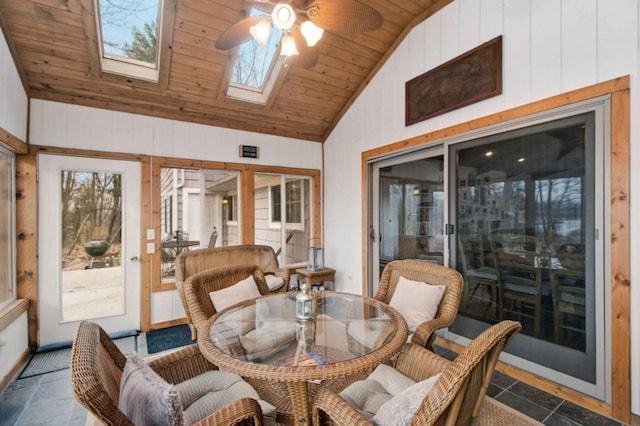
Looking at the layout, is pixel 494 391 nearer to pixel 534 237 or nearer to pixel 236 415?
pixel 534 237

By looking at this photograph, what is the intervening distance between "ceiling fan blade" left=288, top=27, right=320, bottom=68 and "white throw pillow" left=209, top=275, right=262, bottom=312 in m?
2.00

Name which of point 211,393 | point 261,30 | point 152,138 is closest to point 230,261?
point 152,138

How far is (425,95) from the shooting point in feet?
11.1

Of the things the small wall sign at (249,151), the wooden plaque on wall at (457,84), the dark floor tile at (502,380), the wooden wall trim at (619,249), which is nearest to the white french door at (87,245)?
the small wall sign at (249,151)

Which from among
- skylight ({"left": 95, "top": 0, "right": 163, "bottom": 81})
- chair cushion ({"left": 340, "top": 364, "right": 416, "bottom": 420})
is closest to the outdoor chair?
chair cushion ({"left": 340, "top": 364, "right": 416, "bottom": 420})

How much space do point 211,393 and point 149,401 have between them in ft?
2.20

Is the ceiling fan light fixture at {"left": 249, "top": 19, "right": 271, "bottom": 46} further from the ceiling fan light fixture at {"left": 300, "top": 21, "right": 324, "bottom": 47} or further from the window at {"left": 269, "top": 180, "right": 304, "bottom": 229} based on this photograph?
the window at {"left": 269, "top": 180, "right": 304, "bottom": 229}

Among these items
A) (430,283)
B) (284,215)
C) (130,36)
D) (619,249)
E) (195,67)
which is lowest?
(430,283)

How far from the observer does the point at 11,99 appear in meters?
2.78

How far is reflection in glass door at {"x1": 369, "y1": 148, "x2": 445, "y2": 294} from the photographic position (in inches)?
135

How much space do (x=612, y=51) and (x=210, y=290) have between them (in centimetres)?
358

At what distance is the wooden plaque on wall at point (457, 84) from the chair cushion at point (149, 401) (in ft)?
10.5

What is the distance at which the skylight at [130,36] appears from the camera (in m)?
2.91

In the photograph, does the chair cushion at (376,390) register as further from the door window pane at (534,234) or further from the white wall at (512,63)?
the white wall at (512,63)
